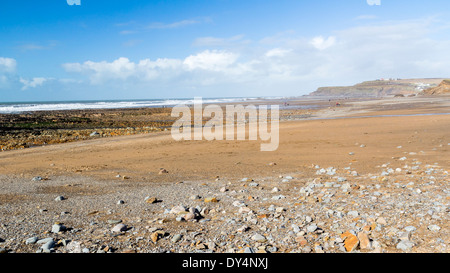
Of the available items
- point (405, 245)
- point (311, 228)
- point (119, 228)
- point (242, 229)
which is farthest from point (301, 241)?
point (119, 228)

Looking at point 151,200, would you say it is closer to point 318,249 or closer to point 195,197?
point 195,197

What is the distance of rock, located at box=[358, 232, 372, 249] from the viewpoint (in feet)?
14.5

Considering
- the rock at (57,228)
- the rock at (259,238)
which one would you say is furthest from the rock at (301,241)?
the rock at (57,228)

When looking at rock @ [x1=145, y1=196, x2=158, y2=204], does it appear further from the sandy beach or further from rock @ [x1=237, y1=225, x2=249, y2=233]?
rock @ [x1=237, y1=225, x2=249, y2=233]

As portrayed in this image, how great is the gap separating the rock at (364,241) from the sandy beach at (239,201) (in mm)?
18

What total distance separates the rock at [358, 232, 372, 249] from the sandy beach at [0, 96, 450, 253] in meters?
0.02

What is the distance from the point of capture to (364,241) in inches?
177

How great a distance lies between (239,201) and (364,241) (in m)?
3.01

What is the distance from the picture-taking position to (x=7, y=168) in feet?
40.9

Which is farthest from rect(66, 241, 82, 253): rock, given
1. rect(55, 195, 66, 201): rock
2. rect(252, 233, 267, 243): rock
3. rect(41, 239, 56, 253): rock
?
rect(55, 195, 66, 201): rock

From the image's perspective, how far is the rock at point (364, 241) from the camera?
441cm

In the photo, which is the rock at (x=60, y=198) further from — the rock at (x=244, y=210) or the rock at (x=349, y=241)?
the rock at (x=349, y=241)

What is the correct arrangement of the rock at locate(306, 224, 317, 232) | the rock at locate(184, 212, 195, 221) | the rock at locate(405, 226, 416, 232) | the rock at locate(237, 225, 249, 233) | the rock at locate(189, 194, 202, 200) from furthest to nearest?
the rock at locate(189, 194, 202, 200)
the rock at locate(184, 212, 195, 221)
the rock at locate(237, 225, 249, 233)
the rock at locate(306, 224, 317, 232)
the rock at locate(405, 226, 416, 232)
